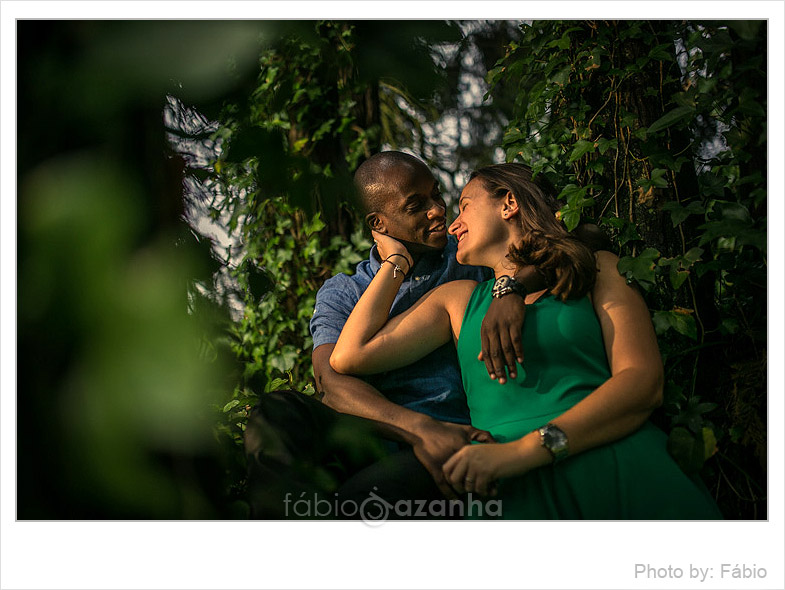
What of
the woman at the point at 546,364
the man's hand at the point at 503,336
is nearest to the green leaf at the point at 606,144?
the woman at the point at 546,364

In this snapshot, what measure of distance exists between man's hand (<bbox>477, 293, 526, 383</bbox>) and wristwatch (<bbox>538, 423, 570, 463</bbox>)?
0.65ft

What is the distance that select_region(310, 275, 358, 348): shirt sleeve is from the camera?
2232 millimetres

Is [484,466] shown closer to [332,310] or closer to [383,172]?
[332,310]

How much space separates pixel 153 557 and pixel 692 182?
1912mm

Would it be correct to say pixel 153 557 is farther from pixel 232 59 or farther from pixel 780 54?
pixel 780 54

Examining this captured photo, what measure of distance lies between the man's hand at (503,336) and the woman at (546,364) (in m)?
0.04

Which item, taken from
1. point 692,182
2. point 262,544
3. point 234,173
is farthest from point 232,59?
point 692,182

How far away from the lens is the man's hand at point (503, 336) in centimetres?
190

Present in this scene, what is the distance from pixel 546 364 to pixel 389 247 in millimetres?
632

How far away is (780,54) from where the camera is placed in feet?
6.34

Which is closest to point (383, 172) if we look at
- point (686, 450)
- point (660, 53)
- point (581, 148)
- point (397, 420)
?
point (581, 148)

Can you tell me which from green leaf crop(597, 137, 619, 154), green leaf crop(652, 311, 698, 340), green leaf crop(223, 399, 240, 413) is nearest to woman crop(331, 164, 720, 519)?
green leaf crop(652, 311, 698, 340)

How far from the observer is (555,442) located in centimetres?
178

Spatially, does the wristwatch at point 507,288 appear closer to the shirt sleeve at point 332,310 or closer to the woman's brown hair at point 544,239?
the woman's brown hair at point 544,239
